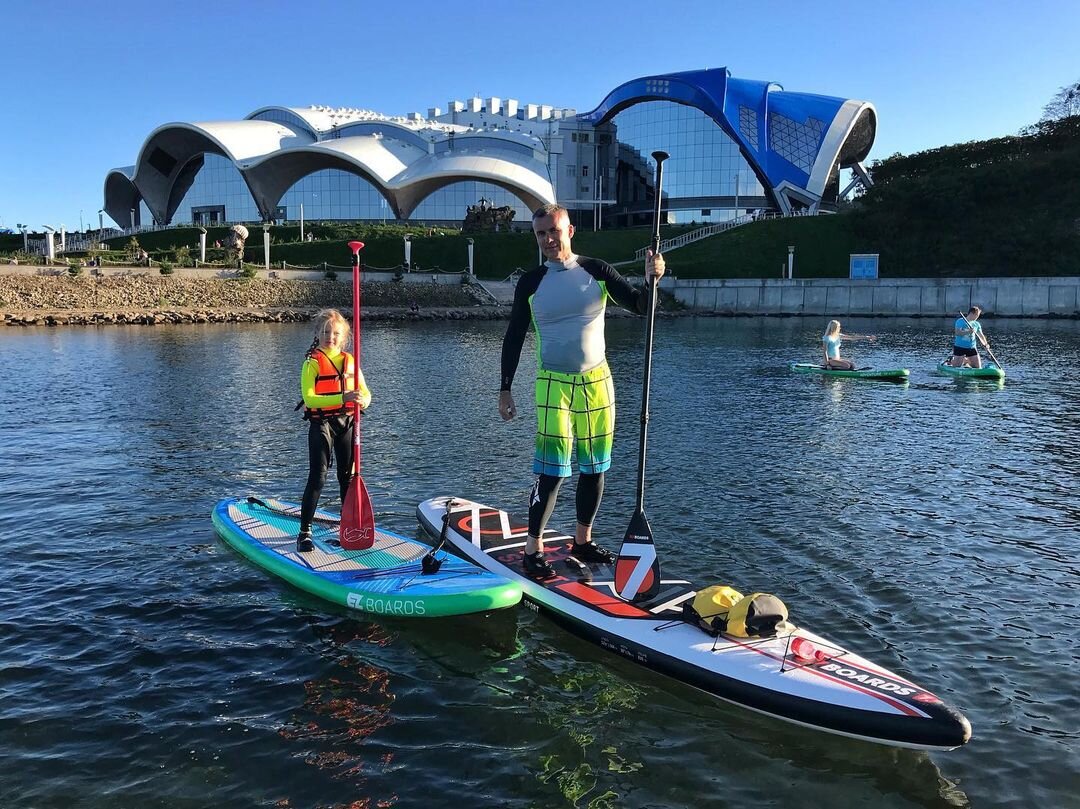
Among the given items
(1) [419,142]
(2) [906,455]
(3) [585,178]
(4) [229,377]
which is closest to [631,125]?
(3) [585,178]

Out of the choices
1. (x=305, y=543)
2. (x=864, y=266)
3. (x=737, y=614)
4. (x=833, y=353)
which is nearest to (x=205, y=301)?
(x=833, y=353)

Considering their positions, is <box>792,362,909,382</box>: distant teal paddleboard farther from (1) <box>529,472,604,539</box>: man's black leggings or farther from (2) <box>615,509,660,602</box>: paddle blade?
(2) <box>615,509,660,602</box>: paddle blade

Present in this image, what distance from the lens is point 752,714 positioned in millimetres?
6094

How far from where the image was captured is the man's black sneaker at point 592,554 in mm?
8250

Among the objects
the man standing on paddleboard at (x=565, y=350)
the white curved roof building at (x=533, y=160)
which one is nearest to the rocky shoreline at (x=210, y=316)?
the white curved roof building at (x=533, y=160)

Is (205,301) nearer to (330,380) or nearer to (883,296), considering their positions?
(883,296)

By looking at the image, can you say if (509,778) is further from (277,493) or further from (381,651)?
(277,493)

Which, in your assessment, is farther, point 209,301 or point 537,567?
point 209,301

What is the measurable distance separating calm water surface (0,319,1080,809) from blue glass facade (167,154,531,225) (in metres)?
94.6

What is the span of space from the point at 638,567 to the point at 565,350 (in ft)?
7.14

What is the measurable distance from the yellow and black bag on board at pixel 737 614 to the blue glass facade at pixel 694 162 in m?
107

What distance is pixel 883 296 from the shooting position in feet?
223

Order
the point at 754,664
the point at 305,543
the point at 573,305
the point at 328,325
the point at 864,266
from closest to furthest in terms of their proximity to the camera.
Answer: the point at 754,664 → the point at 573,305 → the point at 328,325 → the point at 305,543 → the point at 864,266

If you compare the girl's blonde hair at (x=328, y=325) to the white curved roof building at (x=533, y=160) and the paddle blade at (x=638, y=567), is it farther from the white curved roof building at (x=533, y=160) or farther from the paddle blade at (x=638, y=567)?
the white curved roof building at (x=533, y=160)
